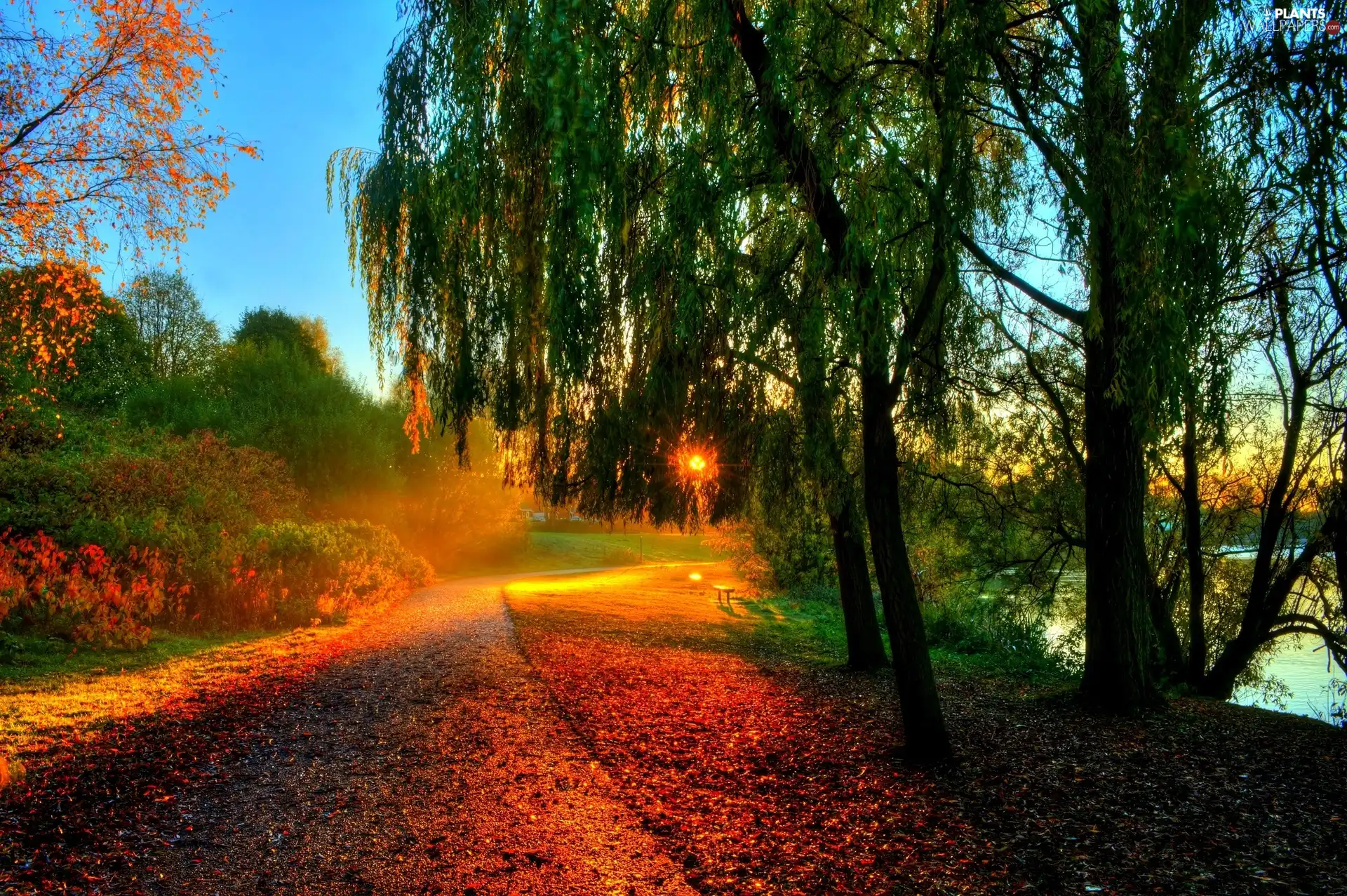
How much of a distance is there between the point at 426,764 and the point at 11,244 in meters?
8.46

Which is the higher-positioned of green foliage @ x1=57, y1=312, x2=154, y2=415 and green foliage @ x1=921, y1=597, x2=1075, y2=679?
green foliage @ x1=57, y1=312, x2=154, y2=415

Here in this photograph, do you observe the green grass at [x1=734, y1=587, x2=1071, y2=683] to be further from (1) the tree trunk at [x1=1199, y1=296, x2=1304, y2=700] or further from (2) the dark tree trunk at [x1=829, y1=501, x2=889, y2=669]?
(1) the tree trunk at [x1=1199, y1=296, x2=1304, y2=700]

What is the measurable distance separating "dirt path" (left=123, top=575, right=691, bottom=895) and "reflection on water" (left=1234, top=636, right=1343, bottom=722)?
10076 mm

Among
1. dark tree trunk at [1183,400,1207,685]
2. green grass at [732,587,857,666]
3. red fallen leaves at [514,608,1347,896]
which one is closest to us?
red fallen leaves at [514,608,1347,896]

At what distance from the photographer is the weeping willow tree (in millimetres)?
5164

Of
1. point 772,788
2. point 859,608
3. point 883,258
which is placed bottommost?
point 772,788

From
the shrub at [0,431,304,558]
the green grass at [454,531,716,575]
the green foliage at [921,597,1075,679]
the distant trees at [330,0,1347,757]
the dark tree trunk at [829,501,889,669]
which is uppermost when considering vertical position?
the distant trees at [330,0,1347,757]

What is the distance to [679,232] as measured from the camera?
18.1 ft

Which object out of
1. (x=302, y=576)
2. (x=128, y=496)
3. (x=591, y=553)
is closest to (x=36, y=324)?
(x=128, y=496)

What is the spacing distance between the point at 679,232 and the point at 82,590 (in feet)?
29.2

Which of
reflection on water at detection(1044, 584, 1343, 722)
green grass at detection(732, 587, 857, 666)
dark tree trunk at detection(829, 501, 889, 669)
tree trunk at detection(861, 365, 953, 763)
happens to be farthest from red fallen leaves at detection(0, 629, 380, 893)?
reflection on water at detection(1044, 584, 1343, 722)

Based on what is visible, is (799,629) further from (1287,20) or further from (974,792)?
(1287,20)

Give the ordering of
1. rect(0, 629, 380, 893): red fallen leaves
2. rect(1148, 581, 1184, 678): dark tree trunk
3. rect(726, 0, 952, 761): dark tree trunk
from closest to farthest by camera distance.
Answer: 1. rect(0, 629, 380, 893): red fallen leaves
2. rect(726, 0, 952, 761): dark tree trunk
3. rect(1148, 581, 1184, 678): dark tree trunk

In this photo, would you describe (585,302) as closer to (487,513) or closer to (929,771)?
(929,771)
